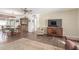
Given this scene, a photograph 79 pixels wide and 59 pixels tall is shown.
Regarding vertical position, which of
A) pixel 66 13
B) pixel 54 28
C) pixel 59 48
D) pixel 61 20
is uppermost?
pixel 66 13

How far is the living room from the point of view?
7.80 feet

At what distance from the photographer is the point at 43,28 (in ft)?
7.94

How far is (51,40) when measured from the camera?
2408mm

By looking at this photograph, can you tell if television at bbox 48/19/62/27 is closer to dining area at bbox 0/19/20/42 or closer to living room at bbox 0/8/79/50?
living room at bbox 0/8/79/50

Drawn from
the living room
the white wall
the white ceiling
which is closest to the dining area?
the living room

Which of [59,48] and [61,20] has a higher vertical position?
[61,20]

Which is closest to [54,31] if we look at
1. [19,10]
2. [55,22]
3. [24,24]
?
[55,22]

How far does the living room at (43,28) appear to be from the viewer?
2.38 m

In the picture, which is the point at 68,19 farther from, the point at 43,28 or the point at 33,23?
the point at 33,23

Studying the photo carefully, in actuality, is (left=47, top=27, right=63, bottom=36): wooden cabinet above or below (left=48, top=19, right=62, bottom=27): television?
below

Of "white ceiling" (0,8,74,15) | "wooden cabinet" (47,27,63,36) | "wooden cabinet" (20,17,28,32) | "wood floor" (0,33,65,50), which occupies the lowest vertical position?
"wood floor" (0,33,65,50)
